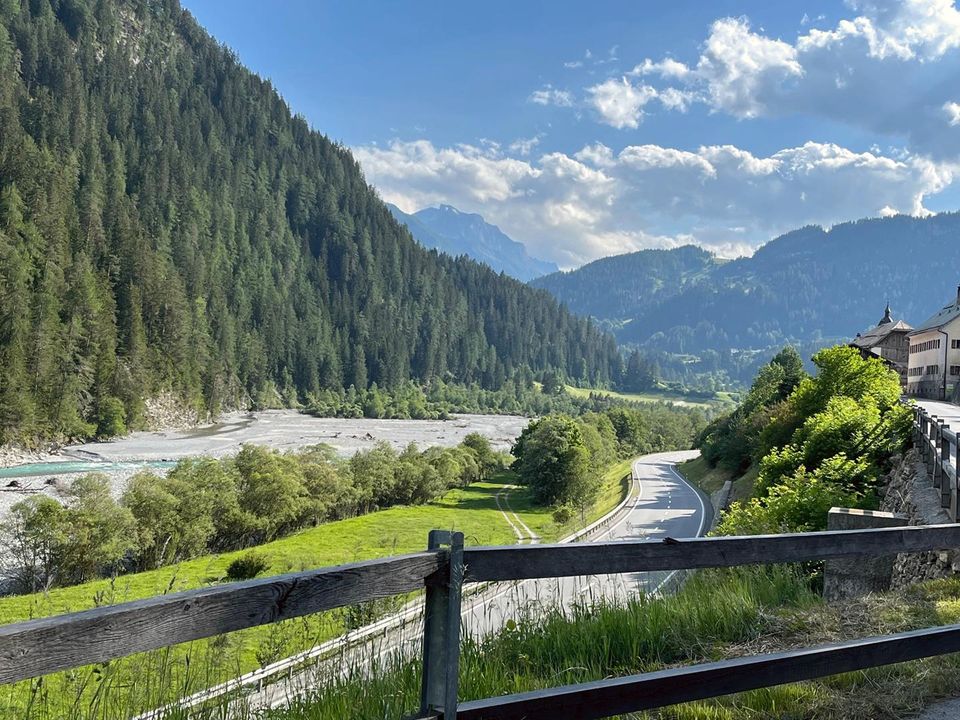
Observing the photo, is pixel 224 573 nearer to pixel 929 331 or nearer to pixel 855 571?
pixel 855 571

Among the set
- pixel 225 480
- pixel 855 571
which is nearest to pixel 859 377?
pixel 855 571

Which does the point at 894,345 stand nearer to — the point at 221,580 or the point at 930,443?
the point at 221,580

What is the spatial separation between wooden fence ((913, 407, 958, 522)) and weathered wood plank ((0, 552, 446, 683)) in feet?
30.8

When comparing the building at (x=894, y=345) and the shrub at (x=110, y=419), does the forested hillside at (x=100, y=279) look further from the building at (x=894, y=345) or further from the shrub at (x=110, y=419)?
the building at (x=894, y=345)

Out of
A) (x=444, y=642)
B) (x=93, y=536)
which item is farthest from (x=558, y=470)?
(x=444, y=642)

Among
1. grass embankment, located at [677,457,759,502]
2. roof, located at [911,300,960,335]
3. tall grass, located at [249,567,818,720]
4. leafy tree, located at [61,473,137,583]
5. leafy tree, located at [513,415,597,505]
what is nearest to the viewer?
tall grass, located at [249,567,818,720]

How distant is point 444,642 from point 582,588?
6.44 meters

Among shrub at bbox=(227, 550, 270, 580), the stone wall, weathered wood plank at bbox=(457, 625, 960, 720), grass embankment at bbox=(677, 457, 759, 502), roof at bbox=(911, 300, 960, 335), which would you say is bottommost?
shrub at bbox=(227, 550, 270, 580)

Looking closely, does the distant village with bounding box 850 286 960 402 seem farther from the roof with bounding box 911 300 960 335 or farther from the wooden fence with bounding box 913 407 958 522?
the wooden fence with bounding box 913 407 958 522

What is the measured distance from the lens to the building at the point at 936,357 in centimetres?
5493

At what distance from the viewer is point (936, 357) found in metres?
61.5

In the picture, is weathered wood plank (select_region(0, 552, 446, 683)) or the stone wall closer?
weathered wood plank (select_region(0, 552, 446, 683))

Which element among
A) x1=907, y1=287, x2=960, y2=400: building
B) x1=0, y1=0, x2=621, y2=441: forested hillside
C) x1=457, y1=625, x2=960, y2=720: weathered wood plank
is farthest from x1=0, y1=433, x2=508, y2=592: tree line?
x1=0, y1=0, x2=621, y2=441: forested hillside

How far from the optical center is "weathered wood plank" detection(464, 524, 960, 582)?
11.0 feet
